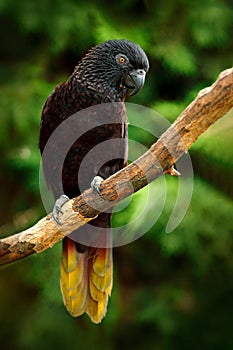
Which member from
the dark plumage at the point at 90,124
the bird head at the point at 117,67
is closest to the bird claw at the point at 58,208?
the dark plumage at the point at 90,124

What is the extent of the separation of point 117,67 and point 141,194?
0.67 metres

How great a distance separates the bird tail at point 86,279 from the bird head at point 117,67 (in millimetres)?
603

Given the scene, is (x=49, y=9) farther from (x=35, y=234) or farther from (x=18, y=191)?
(x=35, y=234)

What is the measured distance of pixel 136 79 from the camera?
1.97m

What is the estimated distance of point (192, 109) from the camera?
59.1 inches

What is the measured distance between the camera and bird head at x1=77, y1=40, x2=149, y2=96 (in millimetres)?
1947

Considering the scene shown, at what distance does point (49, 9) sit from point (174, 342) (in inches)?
71.6

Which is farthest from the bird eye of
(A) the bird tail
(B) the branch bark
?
(A) the bird tail

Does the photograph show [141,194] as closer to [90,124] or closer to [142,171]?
[90,124]

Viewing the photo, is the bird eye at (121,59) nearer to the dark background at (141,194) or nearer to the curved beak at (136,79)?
the curved beak at (136,79)

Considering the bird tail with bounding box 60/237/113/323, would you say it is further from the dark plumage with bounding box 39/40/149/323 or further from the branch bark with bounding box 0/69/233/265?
the branch bark with bounding box 0/69/233/265

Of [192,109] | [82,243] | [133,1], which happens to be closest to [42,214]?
[82,243]

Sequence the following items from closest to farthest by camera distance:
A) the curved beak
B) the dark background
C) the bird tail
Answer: the curved beak
the bird tail
the dark background

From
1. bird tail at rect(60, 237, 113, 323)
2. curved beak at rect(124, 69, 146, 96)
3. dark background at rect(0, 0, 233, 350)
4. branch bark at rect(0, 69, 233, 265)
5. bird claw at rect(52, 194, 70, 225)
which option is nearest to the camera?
branch bark at rect(0, 69, 233, 265)
